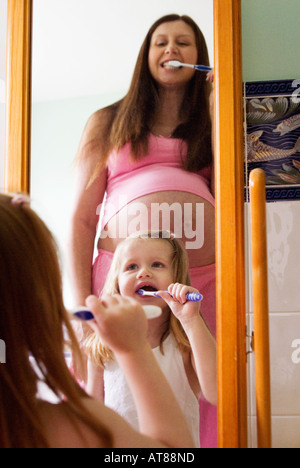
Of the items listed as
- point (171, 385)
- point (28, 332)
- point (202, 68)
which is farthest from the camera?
point (202, 68)

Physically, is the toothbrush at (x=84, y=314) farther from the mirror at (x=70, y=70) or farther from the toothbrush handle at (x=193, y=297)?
the mirror at (x=70, y=70)

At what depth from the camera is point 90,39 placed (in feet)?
4.20

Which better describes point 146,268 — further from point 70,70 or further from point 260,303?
point 70,70

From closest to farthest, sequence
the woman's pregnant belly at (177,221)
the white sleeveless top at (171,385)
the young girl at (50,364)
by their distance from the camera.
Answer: the young girl at (50,364) < the white sleeveless top at (171,385) < the woman's pregnant belly at (177,221)

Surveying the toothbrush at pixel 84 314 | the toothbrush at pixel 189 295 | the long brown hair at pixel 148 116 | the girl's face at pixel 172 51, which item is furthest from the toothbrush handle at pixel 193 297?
the girl's face at pixel 172 51

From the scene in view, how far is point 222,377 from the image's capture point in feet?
3.72

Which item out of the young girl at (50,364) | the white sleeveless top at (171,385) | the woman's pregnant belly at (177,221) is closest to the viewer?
the young girl at (50,364)

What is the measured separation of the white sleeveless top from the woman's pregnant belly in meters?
0.22

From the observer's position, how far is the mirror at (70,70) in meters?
1.26

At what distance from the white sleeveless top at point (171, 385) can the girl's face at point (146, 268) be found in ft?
0.36

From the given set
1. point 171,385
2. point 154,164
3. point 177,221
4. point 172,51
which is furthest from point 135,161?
point 171,385

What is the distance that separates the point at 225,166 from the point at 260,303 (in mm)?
363

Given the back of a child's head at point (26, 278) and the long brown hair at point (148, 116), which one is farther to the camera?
the long brown hair at point (148, 116)

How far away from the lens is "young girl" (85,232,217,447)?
1.12m
